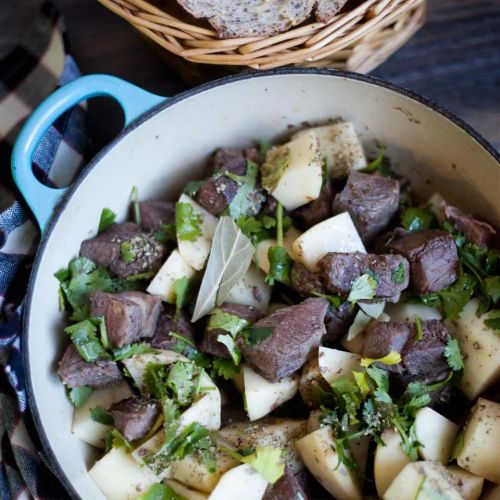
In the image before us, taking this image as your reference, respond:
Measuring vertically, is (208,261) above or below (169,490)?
above

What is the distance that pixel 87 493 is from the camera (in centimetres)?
193

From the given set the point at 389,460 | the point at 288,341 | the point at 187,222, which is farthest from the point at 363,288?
the point at 187,222

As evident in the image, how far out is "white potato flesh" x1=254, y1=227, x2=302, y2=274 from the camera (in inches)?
84.2

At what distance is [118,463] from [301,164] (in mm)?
1017

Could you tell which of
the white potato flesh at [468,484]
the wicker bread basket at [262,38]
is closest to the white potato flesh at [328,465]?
the white potato flesh at [468,484]

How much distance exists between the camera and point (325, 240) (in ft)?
6.81

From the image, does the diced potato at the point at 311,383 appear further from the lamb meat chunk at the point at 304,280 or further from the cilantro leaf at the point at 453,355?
the cilantro leaf at the point at 453,355

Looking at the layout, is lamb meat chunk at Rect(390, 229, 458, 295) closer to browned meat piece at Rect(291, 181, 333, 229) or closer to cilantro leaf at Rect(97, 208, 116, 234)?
browned meat piece at Rect(291, 181, 333, 229)

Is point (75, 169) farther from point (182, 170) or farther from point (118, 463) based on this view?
point (118, 463)

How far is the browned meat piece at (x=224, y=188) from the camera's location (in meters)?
2.16

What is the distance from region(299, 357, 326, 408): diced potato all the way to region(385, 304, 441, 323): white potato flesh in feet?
0.98

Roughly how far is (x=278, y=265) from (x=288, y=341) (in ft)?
0.83

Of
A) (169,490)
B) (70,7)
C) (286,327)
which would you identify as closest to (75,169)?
(70,7)

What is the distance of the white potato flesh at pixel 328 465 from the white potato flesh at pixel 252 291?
0.45 metres
